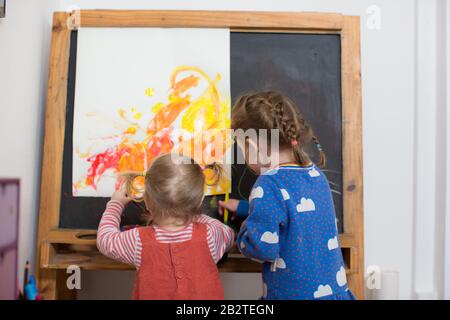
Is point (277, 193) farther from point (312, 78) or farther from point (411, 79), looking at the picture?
point (411, 79)

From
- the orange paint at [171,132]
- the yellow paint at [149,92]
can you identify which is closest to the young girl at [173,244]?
the orange paint at [171,132]

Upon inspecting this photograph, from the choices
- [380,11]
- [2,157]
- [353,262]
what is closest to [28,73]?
[2,157]

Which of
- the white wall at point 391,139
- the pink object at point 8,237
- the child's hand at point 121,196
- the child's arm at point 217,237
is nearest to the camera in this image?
the pink object at point 8,237

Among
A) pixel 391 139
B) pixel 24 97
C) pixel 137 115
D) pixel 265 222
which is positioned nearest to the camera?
pixel 265 222

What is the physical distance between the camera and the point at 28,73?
1.38 meters

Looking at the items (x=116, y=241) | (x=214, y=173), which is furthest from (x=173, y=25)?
(x=116, y=241)

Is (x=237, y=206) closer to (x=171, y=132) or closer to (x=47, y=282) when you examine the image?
(x=171, y=132)

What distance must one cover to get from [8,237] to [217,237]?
0.56 m

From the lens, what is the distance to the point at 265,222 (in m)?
1.10

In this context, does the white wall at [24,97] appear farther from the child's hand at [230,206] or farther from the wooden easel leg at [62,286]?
the child's hand at [230,206]

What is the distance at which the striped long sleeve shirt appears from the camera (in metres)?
1.16

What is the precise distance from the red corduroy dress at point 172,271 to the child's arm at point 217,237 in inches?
1.8

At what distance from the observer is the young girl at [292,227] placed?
1.11 meters

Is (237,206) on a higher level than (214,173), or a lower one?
lower
